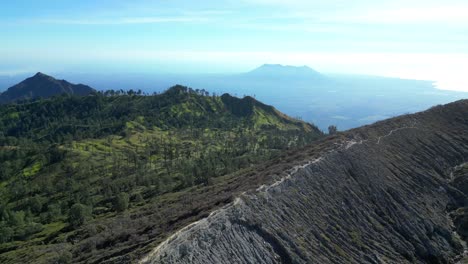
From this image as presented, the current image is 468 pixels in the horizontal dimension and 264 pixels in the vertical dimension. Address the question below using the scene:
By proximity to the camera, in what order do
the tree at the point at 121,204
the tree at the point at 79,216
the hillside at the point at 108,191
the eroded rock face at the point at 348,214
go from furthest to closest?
the tree at the point at 121,204 → the tree at the point at 79,216 → the hillside at the point at 108,191 → the eroded rock face at the point at 348,214

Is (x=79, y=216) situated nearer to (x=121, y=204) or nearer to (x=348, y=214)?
(x=121, y=204)

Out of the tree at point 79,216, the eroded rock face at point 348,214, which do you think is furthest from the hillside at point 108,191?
the eroded rock face at point 348,214

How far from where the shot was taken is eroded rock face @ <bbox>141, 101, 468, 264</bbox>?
41.5 meters

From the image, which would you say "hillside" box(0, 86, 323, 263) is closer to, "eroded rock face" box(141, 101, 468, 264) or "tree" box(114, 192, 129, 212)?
"tree" box(114, 192, 129, 212)

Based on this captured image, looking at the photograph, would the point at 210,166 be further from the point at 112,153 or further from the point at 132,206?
the point at 112,153

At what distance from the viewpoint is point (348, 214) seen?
54.7 m

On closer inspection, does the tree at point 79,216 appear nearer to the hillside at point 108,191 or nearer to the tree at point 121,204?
the hillside at point 108,191

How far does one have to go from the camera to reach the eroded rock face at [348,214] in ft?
136

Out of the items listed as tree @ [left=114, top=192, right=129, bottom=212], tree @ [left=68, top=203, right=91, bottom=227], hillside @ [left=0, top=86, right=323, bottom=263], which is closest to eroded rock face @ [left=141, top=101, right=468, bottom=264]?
hillside @ [left=0, top=86, right=323, bottom=263]

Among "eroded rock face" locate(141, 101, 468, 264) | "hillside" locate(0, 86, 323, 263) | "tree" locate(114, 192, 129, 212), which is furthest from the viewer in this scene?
"tree" locate(114, 192, 129, 212)

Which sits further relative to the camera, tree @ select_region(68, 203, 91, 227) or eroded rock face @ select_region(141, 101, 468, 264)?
tree @ select_region(68, 203, 91, 227)

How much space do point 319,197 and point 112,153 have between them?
450 ft

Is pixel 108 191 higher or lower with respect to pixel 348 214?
lower

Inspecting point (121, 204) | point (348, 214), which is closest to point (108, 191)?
point (121, 204)
